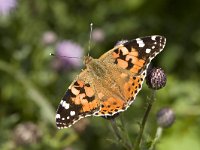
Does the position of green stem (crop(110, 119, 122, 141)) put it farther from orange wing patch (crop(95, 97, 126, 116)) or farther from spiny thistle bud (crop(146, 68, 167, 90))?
spiny thistle bud (crop(146, 68, 167, 90))

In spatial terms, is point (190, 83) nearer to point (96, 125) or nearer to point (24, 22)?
point (96, 125)

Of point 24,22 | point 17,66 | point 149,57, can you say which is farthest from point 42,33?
point 149,57

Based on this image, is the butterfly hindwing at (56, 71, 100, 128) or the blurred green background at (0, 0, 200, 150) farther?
the blurred green background at (0, 0, 200, 150)

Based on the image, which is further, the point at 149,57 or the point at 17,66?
the point at 17,66

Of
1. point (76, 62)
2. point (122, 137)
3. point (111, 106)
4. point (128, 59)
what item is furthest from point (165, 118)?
point (76, 62)

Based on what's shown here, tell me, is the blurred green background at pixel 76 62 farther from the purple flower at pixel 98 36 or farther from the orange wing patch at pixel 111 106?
the orange wing patch at pixel 111 106

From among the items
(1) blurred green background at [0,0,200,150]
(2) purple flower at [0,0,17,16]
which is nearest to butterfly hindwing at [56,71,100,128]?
(1) blurred green background at [0,0,200,150]

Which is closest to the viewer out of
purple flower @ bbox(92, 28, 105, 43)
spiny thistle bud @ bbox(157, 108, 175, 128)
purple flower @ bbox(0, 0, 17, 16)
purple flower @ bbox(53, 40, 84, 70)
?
spiny thistle bud @ bbox(157, 108, 175, 128)

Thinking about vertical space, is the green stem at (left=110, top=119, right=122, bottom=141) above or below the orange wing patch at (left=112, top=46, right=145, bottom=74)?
below
